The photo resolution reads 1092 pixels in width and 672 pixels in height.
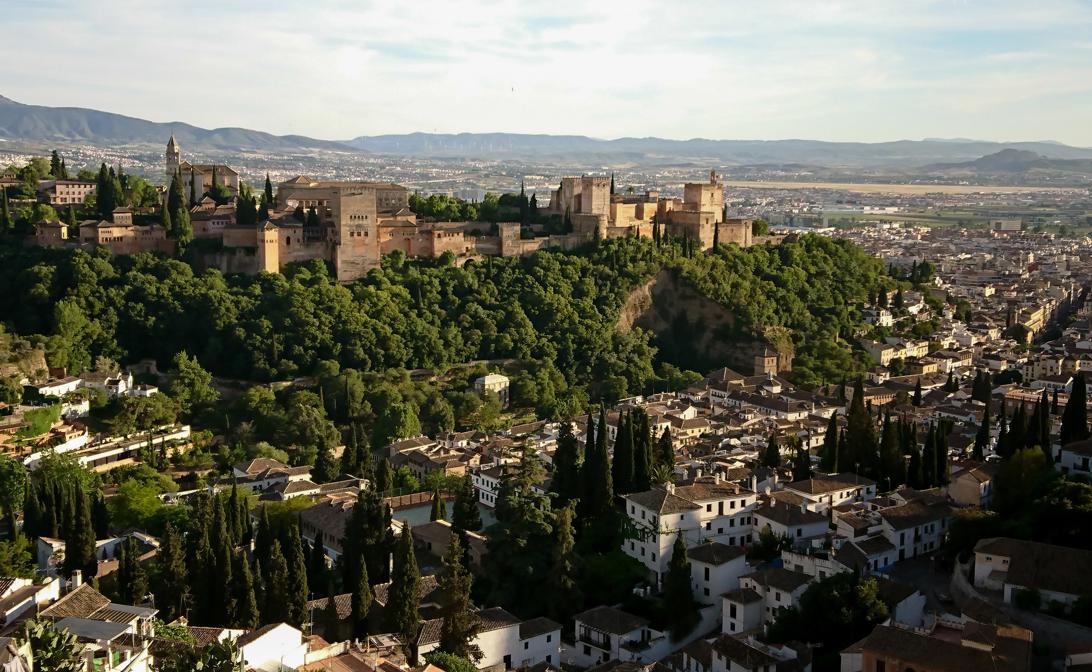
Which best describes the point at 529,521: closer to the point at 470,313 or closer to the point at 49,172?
the point at 470,313

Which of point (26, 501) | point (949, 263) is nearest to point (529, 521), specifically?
point (26, 501)

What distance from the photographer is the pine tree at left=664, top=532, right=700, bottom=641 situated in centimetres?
2078

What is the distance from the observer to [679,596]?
2092cm

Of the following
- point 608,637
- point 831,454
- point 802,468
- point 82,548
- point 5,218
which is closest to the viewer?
point 608,637

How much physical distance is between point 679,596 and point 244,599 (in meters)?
7.09

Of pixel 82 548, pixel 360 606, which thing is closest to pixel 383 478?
pixel 82 548

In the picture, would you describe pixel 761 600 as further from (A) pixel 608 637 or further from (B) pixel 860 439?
(B) pixel 860 439

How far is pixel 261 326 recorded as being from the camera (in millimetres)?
39562

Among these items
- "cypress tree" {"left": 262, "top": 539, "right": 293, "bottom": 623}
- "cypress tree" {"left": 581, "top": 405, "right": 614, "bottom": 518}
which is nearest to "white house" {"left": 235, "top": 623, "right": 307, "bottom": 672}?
"cypress tree" {"left": 262, "top": 539, "right": 293, "bottom": 623}

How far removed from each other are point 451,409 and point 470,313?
6099 millimetres

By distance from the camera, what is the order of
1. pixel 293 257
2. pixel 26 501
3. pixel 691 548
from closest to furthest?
pixel 691 548 < pixel 26 501 < pixel 293 257

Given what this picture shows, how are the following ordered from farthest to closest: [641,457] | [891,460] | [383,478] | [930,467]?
[383,478] < [891,460] < [930,467] < [641,457]

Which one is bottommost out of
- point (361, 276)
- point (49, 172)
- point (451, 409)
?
point (451, 409)

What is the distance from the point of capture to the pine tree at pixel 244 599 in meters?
19.5
